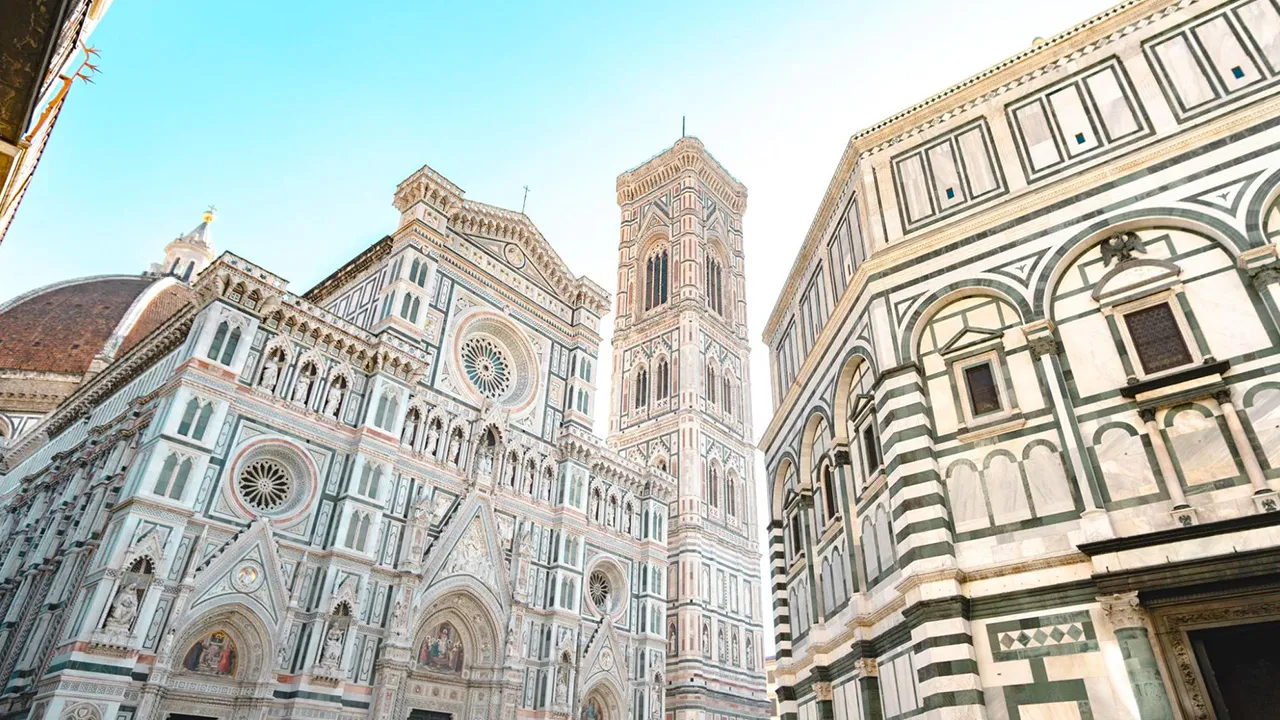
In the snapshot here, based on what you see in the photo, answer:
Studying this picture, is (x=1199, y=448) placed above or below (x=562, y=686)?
above

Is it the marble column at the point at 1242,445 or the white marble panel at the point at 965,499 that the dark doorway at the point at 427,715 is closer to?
the white marble panel at the point at 965,499

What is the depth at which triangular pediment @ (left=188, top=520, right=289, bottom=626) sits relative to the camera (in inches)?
696

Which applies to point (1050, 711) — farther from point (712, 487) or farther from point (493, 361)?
point (712, 487)

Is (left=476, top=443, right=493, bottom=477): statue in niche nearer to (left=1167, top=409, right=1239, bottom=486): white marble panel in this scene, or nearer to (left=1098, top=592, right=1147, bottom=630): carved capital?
(left=1098, top=592, right=1147, bottom=630): carved capital

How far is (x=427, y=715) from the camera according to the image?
69.4 ft

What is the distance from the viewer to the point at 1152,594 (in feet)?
25.4

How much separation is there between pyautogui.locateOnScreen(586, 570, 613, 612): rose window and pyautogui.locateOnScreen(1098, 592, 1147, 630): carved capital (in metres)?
21.6

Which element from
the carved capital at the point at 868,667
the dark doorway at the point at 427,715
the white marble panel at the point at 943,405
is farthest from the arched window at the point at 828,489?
the dark doorway at the point at 427,715

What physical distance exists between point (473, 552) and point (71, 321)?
44.5 m

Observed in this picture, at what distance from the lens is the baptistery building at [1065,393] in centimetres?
776

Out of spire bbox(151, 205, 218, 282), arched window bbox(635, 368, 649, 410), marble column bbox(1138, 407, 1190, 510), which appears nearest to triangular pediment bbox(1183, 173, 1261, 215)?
marble column bbox(1138, 407, 1190, 510)

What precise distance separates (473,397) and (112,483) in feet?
36.2

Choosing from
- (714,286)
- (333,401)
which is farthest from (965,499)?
(714,286)

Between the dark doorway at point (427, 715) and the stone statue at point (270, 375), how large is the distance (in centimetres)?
1023
